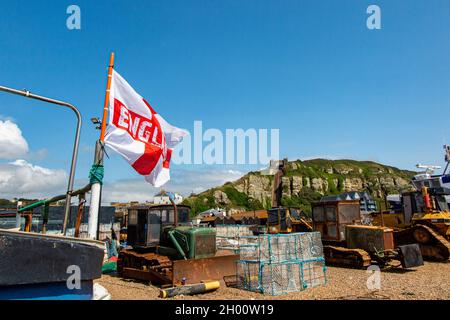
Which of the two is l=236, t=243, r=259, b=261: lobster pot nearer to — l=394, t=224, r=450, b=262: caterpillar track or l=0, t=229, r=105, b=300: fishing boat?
l=0, t=229, r=105, b=300: fishing boat

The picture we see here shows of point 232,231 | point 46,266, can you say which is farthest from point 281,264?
point 232,231


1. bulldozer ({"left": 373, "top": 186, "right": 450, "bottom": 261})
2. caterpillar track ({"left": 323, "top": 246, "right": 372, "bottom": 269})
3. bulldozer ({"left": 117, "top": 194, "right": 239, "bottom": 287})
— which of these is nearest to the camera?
bulldozer ({"left": 117, "top": 194, "right": 239, "bottom": 287})

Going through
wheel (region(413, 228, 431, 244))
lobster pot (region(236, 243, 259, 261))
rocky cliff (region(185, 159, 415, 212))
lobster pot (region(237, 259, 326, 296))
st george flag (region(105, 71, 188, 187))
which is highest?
rocky cliff (region(185, 159, 415, 212))

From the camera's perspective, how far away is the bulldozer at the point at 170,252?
1070cm

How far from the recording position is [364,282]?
11.1m

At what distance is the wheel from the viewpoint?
16.1 metres

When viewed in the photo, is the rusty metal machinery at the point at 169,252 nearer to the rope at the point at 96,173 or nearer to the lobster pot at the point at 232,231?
the rope at the point at 96,173

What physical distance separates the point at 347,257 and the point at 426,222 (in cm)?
563

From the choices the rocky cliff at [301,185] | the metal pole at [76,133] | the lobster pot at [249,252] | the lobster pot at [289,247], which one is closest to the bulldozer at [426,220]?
the lobster pot at [289,247]

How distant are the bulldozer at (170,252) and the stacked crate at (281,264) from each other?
3.54 ft

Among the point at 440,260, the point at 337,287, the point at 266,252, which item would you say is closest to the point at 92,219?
the point at 266,252

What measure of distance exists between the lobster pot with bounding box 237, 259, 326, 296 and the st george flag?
14.0ft

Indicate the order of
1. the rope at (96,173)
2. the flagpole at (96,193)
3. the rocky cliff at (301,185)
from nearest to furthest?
1. the flagpole at (96,193)
2. the rope at (96,173)
3. the rocky cliff at (301,185)

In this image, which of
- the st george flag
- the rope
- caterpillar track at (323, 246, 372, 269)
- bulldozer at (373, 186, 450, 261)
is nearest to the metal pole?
the rope
